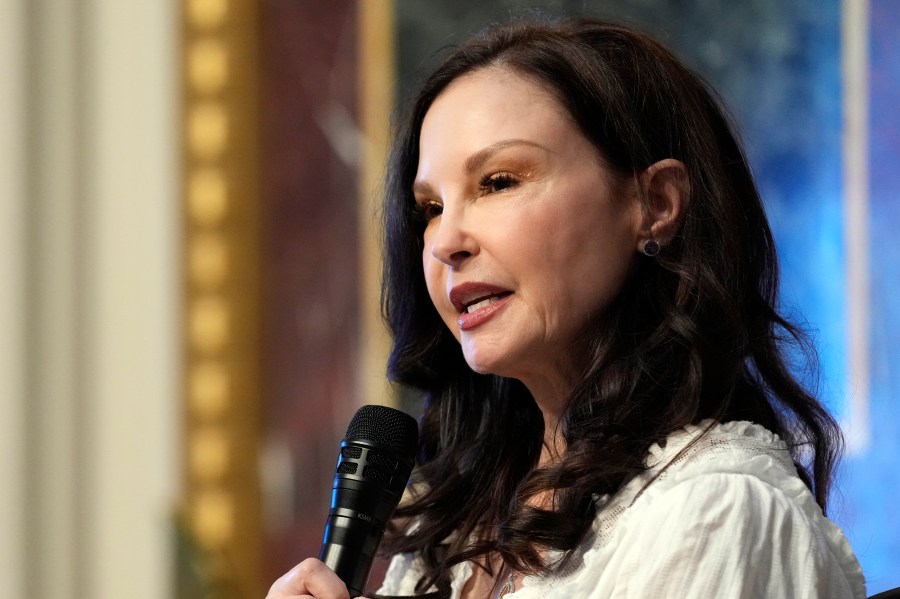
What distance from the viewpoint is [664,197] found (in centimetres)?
136

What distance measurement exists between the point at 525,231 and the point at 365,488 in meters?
0.34

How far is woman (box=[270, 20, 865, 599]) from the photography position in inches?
46.9

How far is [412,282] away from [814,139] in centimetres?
116

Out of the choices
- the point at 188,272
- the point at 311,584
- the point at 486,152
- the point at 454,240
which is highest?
the point at 486,152

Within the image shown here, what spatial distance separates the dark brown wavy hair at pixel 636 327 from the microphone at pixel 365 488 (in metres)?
0.14

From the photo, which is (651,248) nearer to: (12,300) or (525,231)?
(525,231)

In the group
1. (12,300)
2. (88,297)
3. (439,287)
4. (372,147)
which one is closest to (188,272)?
(88,297)

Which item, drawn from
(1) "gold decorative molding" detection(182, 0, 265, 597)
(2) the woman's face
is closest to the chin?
(2) the woman's face

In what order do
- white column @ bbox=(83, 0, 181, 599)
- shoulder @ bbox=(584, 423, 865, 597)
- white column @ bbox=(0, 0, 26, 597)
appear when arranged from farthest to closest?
white column @ bbox=(83, 0, 181, 599)
white column @ bbox=(0, 0, 26, 597)
shoulder @ bbox=(584, 423, 865, 597)

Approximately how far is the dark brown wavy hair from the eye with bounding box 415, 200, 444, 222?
0.01 metres

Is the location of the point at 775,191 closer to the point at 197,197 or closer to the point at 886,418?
the point at 886,418

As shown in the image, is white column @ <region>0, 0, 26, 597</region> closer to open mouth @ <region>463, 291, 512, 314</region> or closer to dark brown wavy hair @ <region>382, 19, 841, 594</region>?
dark brown wavy hair @ <region>382, 19, 841, 594</region>

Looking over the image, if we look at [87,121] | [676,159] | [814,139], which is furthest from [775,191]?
[87,121]

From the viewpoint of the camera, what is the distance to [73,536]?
2789 millimetres
